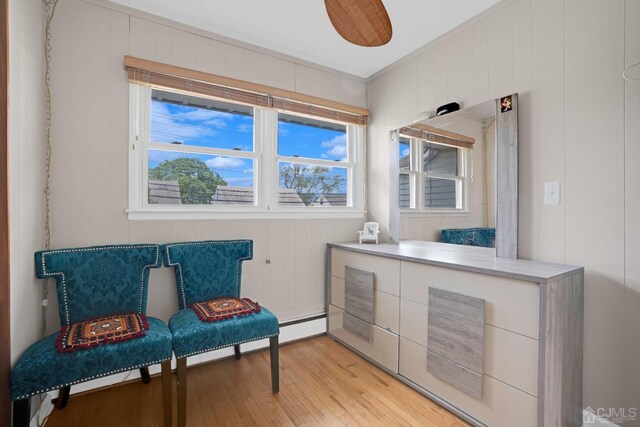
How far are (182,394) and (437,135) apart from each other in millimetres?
2528

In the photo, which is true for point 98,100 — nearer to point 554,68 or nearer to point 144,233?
point 144,233

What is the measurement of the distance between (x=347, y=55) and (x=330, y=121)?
24.0 inches

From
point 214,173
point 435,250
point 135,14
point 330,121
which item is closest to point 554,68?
point 435,250

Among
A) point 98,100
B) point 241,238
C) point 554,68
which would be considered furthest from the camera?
point 241,238

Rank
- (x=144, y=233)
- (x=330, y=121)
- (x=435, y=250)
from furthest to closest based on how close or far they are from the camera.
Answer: (x=330, y=121) < (x=435, y=250) < (x=144, y=233)

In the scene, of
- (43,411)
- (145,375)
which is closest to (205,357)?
(145,375)

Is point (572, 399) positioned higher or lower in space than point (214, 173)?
lower

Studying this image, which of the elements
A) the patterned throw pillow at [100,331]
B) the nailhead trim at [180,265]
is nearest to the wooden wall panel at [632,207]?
the nailhead trim at [180,265]

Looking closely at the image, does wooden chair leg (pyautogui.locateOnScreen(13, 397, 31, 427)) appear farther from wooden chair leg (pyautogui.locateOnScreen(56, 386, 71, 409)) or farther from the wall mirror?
the wall mirror

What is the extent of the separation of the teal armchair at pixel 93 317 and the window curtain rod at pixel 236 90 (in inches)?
47.7

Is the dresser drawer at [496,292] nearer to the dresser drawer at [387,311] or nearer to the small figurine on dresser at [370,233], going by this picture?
the dresser drawer at [387,311]

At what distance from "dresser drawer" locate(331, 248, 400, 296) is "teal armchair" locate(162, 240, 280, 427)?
849 millimetres

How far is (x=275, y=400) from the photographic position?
192cm

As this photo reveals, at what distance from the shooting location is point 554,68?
1.78 metres
